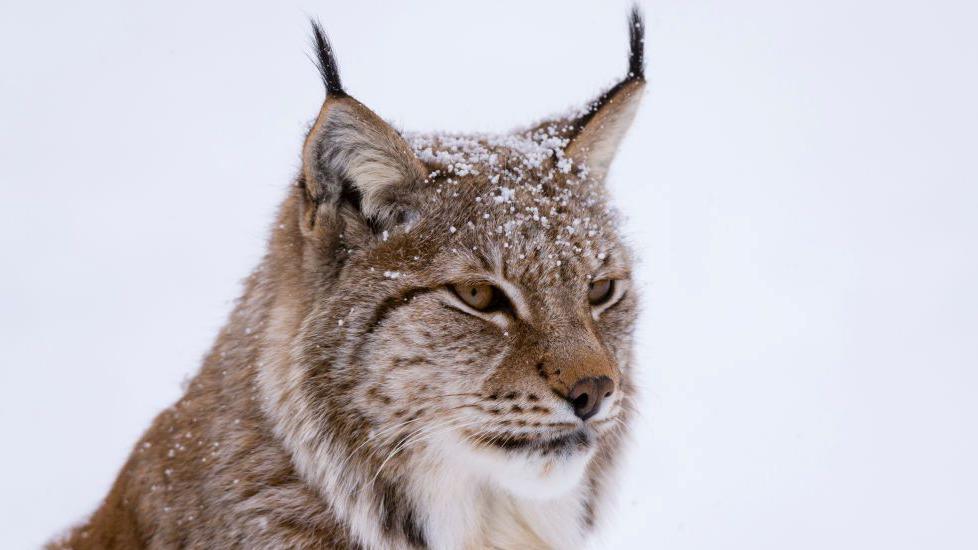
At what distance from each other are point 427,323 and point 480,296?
215 millimetres

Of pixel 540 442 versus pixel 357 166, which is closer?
pixel 540 442

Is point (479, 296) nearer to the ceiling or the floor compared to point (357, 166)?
nearer to the floor

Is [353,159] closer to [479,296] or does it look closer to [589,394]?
[479,296]

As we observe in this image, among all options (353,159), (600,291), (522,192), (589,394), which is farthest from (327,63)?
(589,394)

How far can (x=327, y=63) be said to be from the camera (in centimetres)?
Answer: 351

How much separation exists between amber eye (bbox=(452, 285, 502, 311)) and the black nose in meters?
0.45

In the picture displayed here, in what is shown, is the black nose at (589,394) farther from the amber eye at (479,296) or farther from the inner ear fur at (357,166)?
the inner ear fur at (357,166)

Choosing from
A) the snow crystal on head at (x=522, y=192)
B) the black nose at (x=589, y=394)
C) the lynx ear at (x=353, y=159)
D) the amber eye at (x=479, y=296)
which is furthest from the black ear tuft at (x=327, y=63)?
the black nose at (x=589, y=394)

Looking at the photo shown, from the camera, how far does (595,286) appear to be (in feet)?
12.8

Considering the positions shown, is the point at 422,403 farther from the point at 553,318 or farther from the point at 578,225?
the point at 578,225

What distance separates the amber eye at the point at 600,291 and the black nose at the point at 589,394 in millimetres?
464

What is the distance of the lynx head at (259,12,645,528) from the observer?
3.50 meters

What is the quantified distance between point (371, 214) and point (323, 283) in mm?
304

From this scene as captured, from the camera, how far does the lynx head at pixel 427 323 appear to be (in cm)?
350
